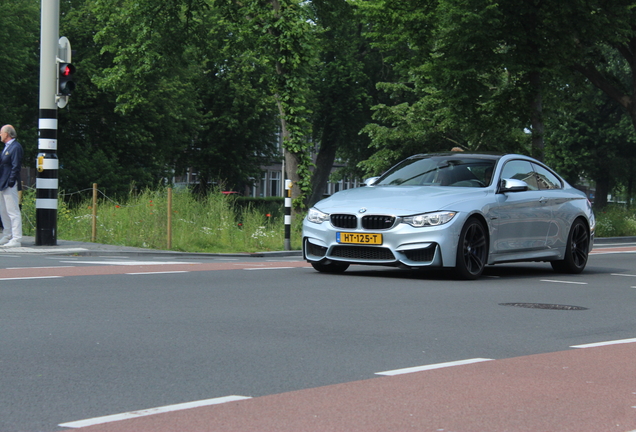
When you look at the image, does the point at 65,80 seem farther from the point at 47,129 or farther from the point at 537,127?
the point at 537,127

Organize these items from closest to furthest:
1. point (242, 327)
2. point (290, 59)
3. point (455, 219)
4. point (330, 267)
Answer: point (242, 327) < point (455, 219) < point (330, 267) < point (290, 59)

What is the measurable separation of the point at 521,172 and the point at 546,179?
658 millimetres

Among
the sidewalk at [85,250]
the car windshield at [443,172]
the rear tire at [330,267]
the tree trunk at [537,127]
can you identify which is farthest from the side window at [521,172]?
the tree trunk at [537,127]

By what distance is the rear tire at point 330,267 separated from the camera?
12.4m

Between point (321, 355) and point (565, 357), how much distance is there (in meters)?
1.65

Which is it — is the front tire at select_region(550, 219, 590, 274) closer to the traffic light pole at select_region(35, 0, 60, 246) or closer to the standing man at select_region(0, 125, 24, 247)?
the traffic light pole at select_region(35, 0, 60, 246)

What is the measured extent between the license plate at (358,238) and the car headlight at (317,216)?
0.34 metres

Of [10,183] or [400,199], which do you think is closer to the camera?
[400,199]

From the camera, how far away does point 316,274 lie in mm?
12375

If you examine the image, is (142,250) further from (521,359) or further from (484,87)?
(484,87)

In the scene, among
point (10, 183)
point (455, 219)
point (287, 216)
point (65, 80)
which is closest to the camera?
point (455, 219)

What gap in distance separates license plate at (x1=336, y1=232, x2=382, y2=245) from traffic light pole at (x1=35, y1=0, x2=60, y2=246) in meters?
6.44

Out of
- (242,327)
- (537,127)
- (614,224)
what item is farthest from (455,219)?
(614,224)

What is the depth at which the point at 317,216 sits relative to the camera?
473 inches
